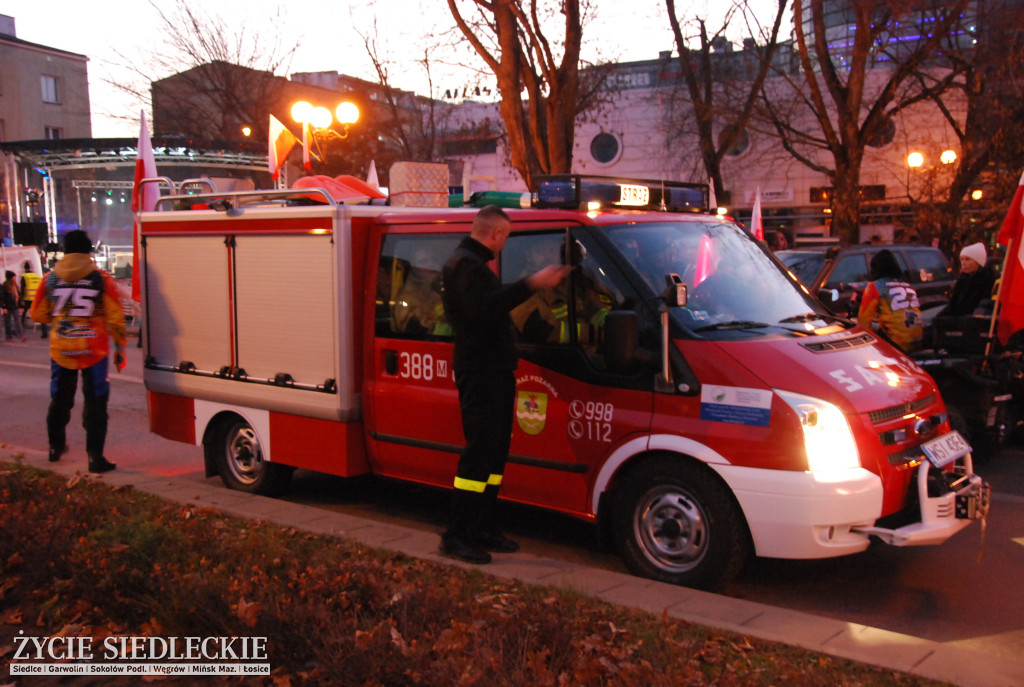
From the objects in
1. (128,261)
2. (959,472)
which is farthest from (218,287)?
(128,261)

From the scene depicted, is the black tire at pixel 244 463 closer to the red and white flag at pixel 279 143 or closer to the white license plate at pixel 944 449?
the white license plate at pixel 944 449

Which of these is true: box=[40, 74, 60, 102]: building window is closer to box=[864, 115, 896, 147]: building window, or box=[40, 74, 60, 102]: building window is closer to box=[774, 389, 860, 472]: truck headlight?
box=[864, 115, 896, 147]: building window

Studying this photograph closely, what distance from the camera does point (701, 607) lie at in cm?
427

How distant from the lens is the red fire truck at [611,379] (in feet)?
14.9

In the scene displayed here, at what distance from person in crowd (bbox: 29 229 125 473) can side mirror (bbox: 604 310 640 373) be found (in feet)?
14.3

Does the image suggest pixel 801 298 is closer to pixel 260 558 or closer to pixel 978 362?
pixel 978 362

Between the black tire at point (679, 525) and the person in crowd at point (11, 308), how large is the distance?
20816 millimetres

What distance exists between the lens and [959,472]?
16.2 ft

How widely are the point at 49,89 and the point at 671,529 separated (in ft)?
190

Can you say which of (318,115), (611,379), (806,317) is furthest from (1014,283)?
(318,115)

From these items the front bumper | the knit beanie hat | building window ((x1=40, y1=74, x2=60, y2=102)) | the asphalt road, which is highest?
building window ((x1=40, y1=74, x2=60, y2=102))

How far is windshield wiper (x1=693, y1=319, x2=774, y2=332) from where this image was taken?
16.1 ft

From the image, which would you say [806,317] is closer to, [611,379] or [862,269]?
[611,379]

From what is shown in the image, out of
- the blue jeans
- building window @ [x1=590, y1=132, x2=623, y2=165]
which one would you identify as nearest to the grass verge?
the blue jeans
